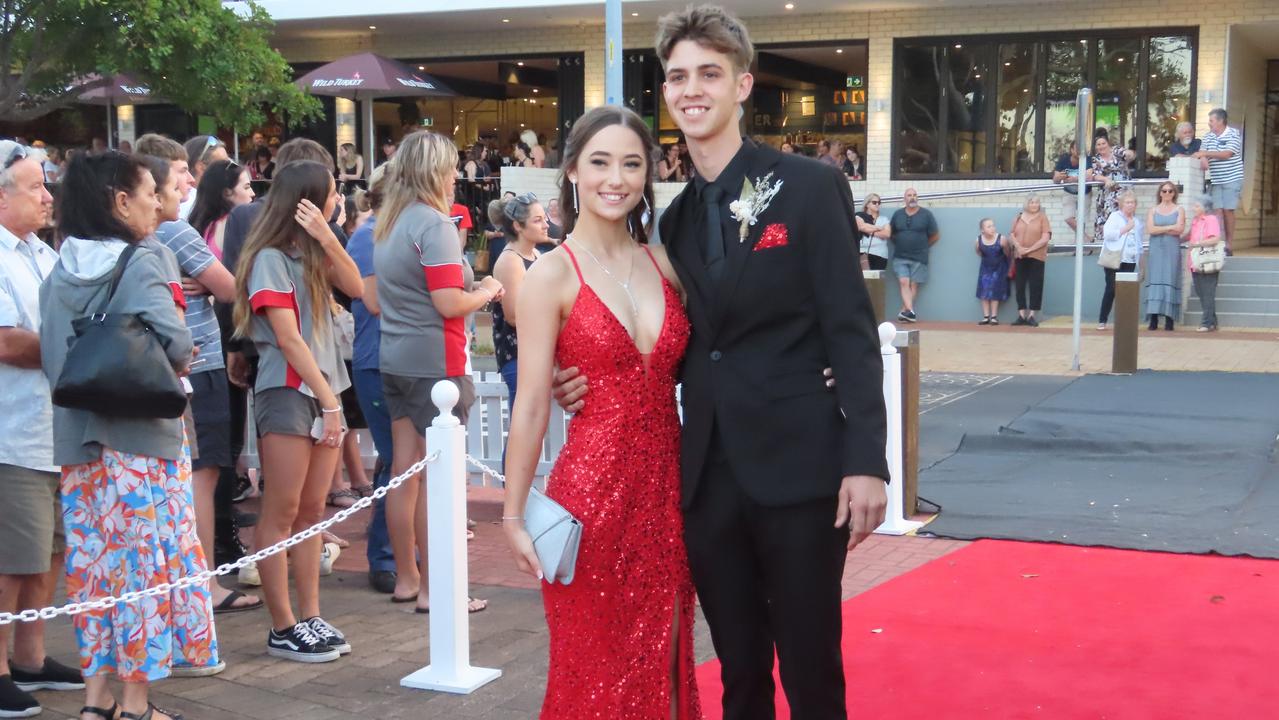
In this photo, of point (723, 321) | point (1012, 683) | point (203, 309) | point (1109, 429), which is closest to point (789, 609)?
point (723, 321)

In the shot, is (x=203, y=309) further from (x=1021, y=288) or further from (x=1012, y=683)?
(x=1021, y=288)

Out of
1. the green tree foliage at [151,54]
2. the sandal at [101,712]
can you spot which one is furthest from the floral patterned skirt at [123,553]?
the green tree foliage at [151,54]

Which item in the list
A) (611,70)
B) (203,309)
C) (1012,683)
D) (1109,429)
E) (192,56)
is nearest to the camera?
(1012,683)

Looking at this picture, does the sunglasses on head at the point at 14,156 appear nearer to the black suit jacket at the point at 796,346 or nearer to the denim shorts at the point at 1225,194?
the black suit jacket at the point at 796,346

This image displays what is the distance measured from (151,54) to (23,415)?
14.6 metres

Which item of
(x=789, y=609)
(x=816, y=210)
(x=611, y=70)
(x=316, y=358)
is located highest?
(x=611, y=70)

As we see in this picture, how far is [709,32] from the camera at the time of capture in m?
3.21

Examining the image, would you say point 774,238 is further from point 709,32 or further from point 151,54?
point 151,54

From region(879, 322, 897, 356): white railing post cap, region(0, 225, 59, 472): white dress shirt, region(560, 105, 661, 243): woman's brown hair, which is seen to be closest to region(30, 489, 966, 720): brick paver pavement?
region(0, 225, 59, 472): white dress shirt

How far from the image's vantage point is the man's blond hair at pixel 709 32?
10.5 ft

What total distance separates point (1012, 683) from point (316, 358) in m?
2.99

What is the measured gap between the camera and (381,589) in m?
6.39

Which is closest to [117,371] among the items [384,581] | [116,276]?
[116,276]

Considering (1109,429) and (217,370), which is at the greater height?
(217,370)
